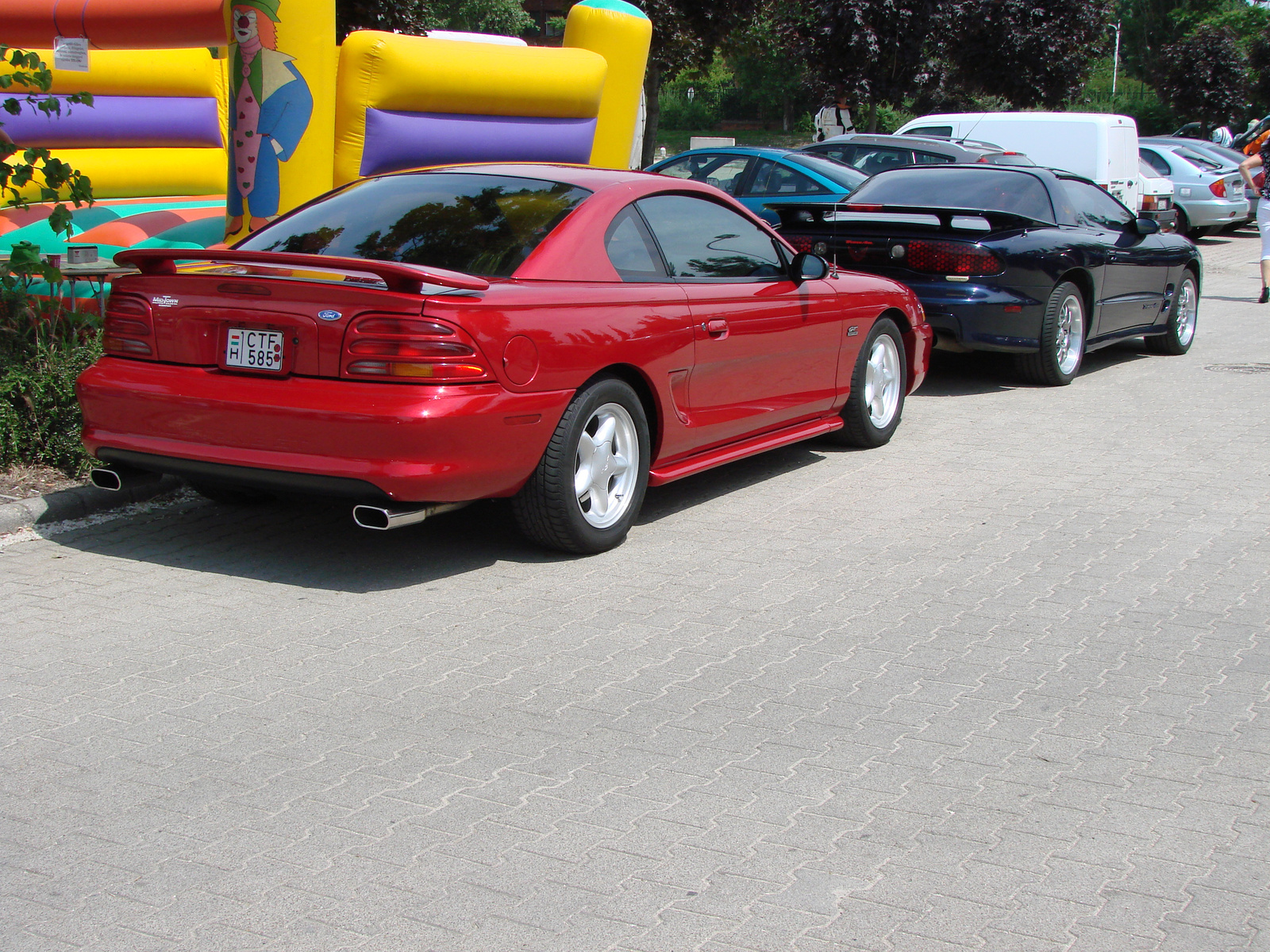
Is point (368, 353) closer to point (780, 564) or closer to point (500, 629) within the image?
point (500, 629)

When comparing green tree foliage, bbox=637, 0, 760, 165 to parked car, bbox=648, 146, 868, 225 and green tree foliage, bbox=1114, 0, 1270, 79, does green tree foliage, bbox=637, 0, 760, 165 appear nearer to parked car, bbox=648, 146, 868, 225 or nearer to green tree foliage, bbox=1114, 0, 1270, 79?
parked car, bbox=648, 146, 868, 225

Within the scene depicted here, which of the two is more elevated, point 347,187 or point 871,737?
point 347,187

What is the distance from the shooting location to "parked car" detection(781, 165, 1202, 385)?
9188 millimetres

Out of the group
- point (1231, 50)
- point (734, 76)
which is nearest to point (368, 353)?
point (1231, 50)

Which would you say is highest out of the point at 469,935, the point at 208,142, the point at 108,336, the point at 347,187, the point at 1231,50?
the point at 1231,50

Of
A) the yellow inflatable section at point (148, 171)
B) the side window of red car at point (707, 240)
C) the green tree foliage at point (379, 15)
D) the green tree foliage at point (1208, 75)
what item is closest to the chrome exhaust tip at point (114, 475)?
the side window of red car at point (707, 240)

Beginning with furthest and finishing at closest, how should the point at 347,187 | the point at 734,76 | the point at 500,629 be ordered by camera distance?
the point at 734,76
the point at 347,187
the point at 500,629

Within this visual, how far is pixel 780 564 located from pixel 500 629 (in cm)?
136

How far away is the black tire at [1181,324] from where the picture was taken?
38.1 ft

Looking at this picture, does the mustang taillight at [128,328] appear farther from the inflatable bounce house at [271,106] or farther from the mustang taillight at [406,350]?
the inflatable bounce house at [271,106]

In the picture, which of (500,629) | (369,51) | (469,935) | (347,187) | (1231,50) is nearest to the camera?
(469,935)

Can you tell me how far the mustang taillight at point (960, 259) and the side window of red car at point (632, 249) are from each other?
3906 mm

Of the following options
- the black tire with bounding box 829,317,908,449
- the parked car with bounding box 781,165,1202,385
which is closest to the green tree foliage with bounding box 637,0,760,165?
the parked car with bounding box 781,165,1202,385

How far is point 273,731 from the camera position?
3.73 metres
